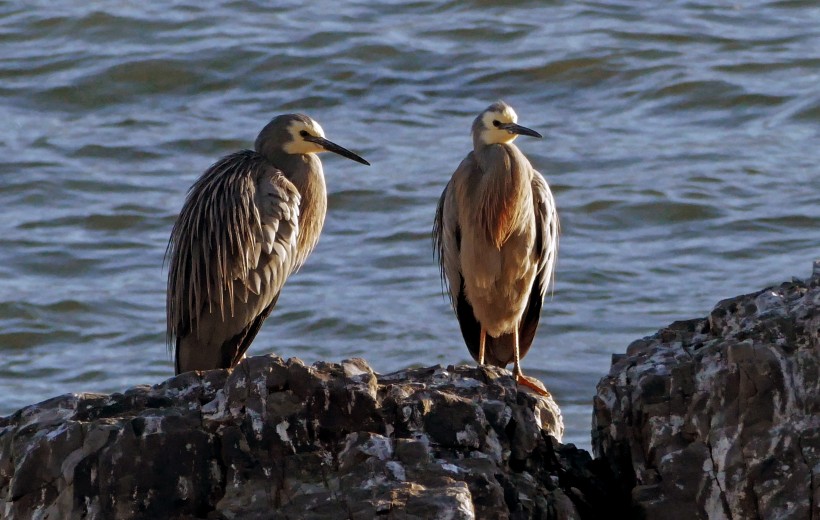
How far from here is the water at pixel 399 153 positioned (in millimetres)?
11133

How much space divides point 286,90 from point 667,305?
580 centimetres

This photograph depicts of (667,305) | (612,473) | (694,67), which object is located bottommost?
(667,305)

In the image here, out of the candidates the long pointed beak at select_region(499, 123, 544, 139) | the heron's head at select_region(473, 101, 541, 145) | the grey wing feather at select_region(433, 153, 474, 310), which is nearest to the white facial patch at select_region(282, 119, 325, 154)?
the grey wing feather at select_region(433, 153, 474, 310)

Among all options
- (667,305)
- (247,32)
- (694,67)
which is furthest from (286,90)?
(667,305)

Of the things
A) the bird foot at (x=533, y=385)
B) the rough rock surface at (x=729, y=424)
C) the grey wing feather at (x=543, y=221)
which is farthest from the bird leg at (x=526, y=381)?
the rough rock surface at (x=729, y=424)

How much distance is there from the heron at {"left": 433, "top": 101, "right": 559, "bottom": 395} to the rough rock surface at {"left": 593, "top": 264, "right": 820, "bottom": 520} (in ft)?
8.53

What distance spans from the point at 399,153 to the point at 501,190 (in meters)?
6.69

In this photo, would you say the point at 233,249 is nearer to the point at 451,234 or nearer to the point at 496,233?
the point at 451,234

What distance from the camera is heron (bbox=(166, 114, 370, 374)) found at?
23.4 ft

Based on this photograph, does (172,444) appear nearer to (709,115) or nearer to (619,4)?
(709,115)

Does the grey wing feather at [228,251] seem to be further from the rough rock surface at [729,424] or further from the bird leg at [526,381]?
the rough rock surface at [729,424]

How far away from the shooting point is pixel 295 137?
24.5ft

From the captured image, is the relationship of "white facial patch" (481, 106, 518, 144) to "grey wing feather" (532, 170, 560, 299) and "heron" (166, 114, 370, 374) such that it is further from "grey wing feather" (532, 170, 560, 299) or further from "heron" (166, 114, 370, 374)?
"heron" (166, 114, 370, 374)

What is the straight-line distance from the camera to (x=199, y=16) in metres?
17.3
